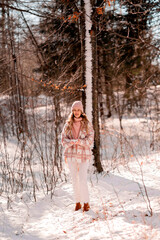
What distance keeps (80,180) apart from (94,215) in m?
0.55

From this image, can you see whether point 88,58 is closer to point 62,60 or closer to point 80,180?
point 62,60

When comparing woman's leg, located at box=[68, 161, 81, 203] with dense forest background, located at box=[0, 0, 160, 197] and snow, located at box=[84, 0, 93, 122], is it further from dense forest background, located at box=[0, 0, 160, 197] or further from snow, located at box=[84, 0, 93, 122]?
snow, located at box=[84, 0, 93, 122]

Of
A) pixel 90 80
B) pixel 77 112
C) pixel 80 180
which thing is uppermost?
pixel 90 80

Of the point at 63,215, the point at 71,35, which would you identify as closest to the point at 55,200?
the point at 63,215

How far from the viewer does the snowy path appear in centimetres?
254

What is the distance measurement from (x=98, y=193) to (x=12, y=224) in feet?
5.32

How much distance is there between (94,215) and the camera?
3260mm

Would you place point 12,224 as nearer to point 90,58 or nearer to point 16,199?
point 16,199

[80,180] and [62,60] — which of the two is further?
[62,60]

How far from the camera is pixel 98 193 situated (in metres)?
4.14

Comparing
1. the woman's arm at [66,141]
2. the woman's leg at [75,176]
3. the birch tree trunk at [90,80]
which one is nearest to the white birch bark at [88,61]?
the birch tree trunk at [90,80]

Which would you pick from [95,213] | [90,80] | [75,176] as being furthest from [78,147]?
[90,80]

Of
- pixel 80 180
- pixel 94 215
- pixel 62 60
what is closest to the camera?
pixel 94 215

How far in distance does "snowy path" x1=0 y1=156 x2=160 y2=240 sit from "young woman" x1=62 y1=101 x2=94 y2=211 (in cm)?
36
